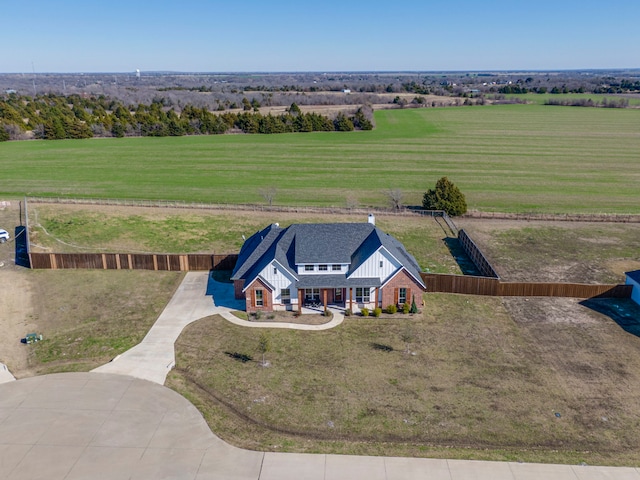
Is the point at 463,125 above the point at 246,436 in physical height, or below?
above

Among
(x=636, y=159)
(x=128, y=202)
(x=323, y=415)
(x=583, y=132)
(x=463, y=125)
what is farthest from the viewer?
(x=463, y=125)

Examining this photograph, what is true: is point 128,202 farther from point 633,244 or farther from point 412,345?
point 633,244

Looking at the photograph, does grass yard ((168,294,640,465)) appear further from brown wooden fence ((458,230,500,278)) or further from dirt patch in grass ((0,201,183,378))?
brown wooden fence ((458,230,500,278))


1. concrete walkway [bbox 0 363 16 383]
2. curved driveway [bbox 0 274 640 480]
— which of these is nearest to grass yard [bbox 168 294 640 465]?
curved driveway [bbox 0 274 640 480]

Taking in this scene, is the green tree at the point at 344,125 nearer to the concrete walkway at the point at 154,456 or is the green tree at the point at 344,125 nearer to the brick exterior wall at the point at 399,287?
the brick exterior wall at the point at 399,287

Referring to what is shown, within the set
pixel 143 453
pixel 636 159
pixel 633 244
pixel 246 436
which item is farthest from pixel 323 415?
pixel 636 159

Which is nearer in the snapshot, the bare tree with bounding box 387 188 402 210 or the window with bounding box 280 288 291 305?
the window with bounding box 280 288 291 305

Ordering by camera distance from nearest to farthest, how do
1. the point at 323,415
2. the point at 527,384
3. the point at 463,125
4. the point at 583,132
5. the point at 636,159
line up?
the point at 323,415
the point at 527,384
the point at 636,159
the point at 583,132
the point at 463,125
